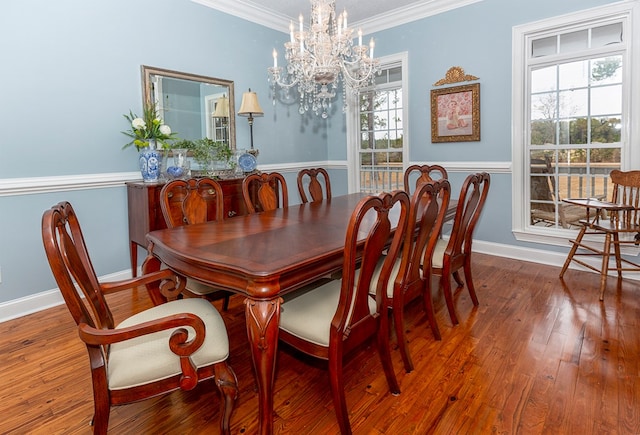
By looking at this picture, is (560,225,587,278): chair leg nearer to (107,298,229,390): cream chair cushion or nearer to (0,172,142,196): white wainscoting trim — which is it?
(107,298,229,390): cream chair cushion

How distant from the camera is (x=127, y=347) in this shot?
143 centimetres

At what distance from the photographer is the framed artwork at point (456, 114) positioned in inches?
162

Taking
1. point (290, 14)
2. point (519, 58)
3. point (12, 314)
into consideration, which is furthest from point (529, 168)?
point (12, 314)

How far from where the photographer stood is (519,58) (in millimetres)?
3791

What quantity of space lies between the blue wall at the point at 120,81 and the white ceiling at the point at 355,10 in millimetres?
91

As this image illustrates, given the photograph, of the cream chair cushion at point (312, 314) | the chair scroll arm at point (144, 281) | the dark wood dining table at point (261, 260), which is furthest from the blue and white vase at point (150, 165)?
the cream chair cushion at point (312, 314)

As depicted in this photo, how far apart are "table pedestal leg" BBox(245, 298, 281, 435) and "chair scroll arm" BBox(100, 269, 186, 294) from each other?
0.64 m

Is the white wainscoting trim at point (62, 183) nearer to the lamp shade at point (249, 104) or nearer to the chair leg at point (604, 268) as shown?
the lamp shade at point (249, 104)

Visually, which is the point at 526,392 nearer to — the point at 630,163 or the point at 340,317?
the point at 340,317

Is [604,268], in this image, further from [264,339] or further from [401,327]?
[264,339]

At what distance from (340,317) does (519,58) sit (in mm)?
3539

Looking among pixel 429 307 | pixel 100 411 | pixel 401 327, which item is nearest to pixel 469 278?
pixel 429 307

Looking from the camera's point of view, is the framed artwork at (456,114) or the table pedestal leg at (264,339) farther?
the framed artwork at (456,114)

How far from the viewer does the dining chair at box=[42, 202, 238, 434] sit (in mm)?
1223
